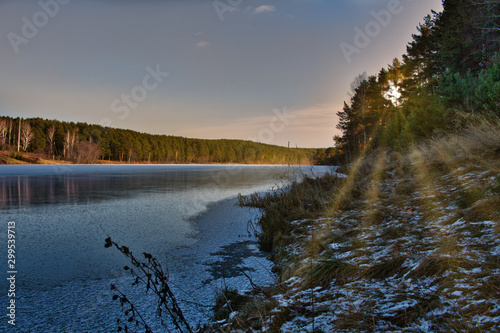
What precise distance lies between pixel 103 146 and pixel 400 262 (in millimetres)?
83697

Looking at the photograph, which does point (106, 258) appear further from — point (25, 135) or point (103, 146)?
point (103, 146)

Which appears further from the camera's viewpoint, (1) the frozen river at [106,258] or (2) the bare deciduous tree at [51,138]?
(2) the bare deciduous tree at [51,138]

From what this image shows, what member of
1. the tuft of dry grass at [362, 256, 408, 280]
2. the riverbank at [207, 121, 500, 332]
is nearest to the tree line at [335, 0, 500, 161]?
the riverbank at [207, 121, 500, 332]

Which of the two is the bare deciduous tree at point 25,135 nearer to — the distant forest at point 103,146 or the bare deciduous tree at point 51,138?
the distant forest at point 103,146

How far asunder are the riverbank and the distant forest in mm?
24962

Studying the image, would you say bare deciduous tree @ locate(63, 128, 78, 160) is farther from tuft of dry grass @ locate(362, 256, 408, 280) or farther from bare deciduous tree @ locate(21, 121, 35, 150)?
tuft of dry grass @ locate(362, 256, 408, 280)

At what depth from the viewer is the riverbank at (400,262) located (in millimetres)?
1869

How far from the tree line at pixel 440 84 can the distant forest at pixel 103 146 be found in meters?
9.11

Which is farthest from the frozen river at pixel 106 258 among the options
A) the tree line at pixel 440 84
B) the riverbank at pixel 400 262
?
the tree line at pixel 440 84

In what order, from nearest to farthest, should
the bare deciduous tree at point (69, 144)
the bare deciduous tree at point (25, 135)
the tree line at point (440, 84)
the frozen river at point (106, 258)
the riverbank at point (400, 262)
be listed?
the riverbank at point (400, 262) → the frozen river at point (106, 258) → the tree line at point (440, 84) → the bare deciduous tree at point (69, 144) → the bare deciduous tree at point (25, 135)

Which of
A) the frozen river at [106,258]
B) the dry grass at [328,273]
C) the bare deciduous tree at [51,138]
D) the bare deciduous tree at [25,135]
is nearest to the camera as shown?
the dry grass at [328,273]

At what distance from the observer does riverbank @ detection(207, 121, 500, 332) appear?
6.13 ft

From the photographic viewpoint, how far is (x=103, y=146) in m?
74.6

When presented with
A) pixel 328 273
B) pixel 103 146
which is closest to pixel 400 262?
pixel 328 273
